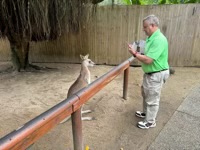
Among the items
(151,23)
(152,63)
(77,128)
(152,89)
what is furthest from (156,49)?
(77,128)

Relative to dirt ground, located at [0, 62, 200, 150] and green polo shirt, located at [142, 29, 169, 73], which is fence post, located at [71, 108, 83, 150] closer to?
dirt ground, located at [0, 62, 200, 150]

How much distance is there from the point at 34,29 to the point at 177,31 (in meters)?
4.40

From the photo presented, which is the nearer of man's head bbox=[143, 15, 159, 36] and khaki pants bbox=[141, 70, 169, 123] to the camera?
man's head bbox=[143, 15, 159, 36]

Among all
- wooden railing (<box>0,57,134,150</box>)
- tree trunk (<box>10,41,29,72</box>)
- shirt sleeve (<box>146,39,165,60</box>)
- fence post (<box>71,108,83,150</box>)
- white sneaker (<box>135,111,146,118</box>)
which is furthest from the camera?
tree trunk (<box>10,41,29,72</box>)

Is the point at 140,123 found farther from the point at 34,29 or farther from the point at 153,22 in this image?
the point at 34,29

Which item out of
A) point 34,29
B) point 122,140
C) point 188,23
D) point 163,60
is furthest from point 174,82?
point 34,29

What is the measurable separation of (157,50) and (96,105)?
184 centimetres

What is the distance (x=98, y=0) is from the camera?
575cm

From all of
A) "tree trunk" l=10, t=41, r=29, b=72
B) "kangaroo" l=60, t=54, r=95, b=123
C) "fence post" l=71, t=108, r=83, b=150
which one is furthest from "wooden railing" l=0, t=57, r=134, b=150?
"tree trunk" l=10, t=41, r=29, b=72

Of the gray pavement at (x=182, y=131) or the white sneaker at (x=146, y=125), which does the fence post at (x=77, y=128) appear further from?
the white sneaker at (x=146, y=125)

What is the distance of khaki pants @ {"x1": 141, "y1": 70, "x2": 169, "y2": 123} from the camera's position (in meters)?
2.94

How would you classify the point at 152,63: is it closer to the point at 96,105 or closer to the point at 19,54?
the point at 96,105

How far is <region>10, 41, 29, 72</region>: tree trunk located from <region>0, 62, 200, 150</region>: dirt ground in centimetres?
32

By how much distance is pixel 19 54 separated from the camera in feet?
21.6
